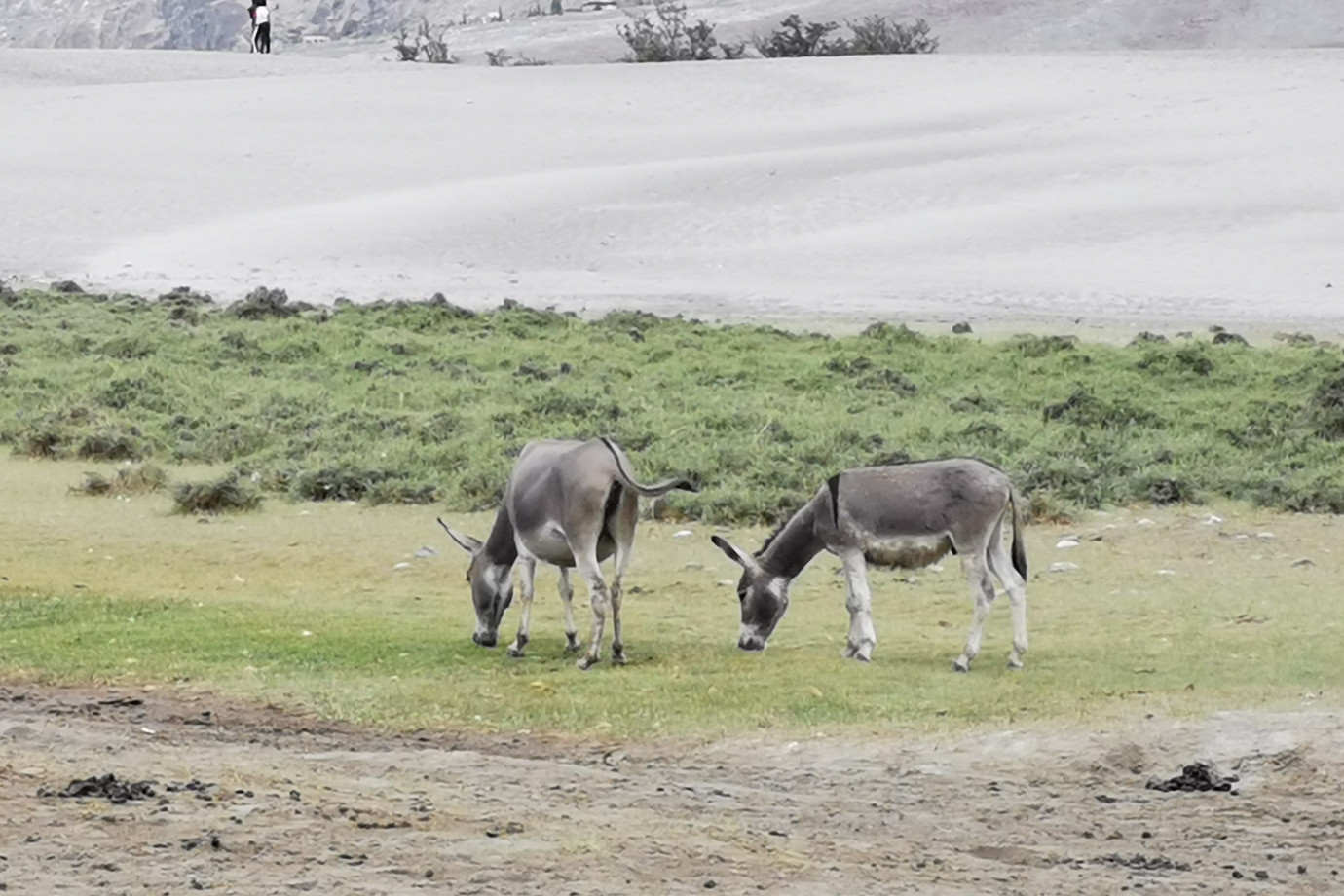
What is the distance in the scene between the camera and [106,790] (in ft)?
28.6

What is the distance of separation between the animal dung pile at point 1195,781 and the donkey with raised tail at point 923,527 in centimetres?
295

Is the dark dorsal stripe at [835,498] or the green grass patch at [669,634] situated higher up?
the dark dorsal stripe at [835,498]

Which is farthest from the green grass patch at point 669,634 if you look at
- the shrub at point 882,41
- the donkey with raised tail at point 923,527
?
the shrub at point 882,41

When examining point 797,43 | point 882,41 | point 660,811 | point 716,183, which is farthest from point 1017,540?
point 797,43

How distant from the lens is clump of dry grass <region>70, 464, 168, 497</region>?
21297 mm

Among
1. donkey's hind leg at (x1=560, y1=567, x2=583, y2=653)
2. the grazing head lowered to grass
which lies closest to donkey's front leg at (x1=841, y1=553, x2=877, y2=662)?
the grazing head lowered to grass

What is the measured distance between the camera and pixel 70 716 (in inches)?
452

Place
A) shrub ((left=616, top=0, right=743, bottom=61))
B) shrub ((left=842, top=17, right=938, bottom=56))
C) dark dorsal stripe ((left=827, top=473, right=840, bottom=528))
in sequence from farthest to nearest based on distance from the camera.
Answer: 1. shrub ((left=616, top=0, right=743, bottom=61))
2. shrub ((left=842, top=17, right=938, bottom=56))
3. dark dorsal stripe ((left=827, top=473, right=840, bottom=528))

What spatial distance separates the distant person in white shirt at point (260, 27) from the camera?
61688mm

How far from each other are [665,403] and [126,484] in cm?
630

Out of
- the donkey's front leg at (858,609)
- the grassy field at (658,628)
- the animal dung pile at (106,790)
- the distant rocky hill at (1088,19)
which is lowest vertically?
the grassy field at (658,628)

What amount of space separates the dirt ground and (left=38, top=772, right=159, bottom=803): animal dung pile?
6cm

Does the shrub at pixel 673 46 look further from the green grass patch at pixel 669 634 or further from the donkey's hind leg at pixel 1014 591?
the donkey's hind leg at pixel 1014 591

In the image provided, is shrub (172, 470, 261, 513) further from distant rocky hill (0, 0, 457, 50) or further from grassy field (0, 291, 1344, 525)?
distant rocky hill (0, 0, 457, 50)
